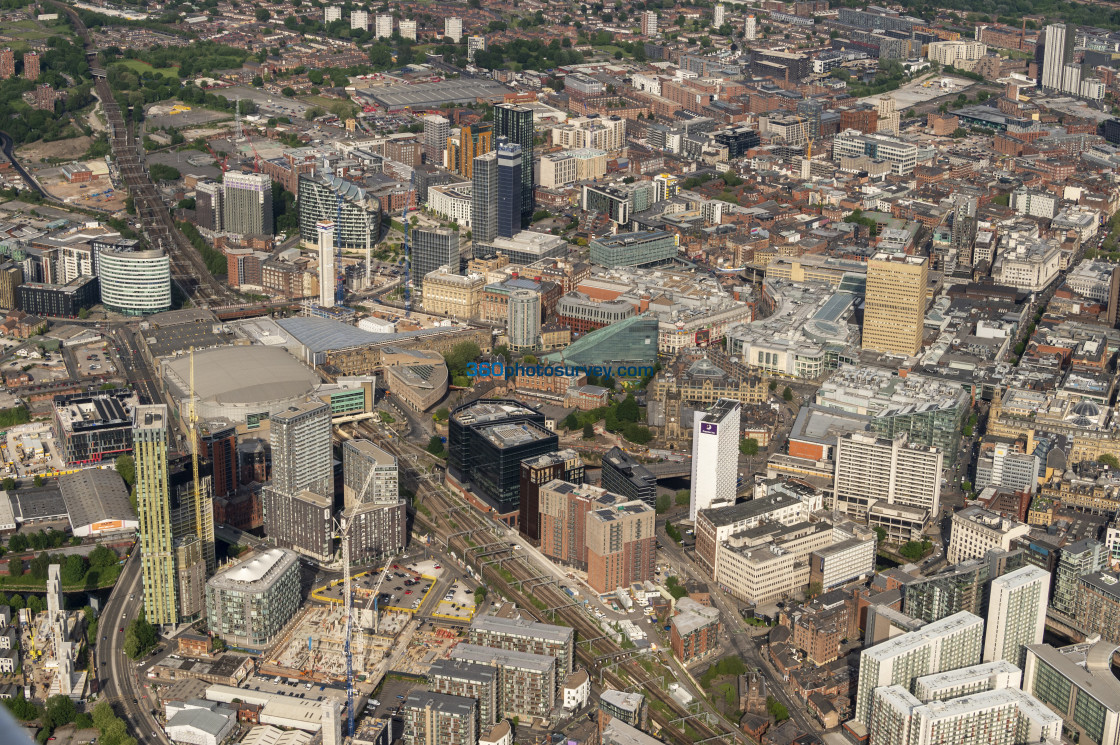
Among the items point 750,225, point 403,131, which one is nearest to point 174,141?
point 403,131

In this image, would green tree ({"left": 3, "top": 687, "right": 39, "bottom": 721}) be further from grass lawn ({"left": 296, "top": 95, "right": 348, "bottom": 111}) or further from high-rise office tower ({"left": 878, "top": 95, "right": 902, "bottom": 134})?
high-rise office tower ({"left": 878, "top": 95, "right": 902, "bottom": 134})

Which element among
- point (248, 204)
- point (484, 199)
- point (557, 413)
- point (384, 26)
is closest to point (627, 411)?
point (557, 413)

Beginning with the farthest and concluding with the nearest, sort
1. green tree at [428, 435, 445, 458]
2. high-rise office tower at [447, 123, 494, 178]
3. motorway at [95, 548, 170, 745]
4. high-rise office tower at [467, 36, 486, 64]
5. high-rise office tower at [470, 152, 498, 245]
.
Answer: high-rise office tower at [467, 36, 486, 64] < high-rise office tower at [447, 123, 494, 178] < high-rise office tower at [470, 152, 498, 245] < green tree at [428, 435, 445, 458] < motorway at [95, 548, 170, 745]

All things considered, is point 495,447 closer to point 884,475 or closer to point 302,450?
point 302,450

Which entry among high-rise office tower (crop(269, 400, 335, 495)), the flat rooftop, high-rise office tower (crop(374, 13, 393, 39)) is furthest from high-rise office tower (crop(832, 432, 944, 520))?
high-rise office tower (crop(374, 13, 393, 39))

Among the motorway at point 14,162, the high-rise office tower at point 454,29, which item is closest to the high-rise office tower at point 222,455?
the motorway at point 14,162

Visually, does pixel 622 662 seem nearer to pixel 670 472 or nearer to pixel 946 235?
pixel 670 472
